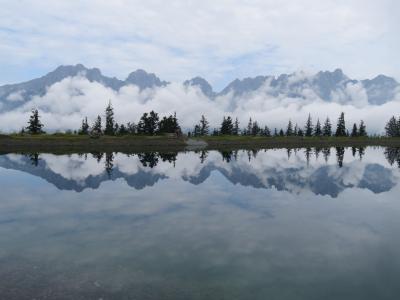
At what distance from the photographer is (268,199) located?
44.1 metres

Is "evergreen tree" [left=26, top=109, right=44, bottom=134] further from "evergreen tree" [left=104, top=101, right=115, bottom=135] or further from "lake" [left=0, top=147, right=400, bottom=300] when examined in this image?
→ "lake" [left=0, top=147, right=400, bottom=300]

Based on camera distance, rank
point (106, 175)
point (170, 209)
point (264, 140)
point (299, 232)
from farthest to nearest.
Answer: point (264, 140), point (106, 175), point (170, 209), point (299, 232)

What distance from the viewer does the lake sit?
747 inches

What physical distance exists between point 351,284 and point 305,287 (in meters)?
2.42

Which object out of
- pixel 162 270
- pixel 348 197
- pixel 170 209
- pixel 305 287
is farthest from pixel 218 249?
pixel 348 197

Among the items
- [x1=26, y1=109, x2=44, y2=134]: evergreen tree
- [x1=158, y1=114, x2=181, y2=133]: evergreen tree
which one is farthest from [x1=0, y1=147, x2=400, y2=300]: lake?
[x1=158, y1=114, x2=181, y2=133]: evergreen tree

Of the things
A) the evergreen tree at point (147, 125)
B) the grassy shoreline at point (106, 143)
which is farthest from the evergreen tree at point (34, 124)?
the evergreen tree at point (147, 125)

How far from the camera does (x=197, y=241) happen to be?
87.3 feet

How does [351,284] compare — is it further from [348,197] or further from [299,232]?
[348,197]

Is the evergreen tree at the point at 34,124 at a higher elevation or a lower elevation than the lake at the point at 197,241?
higher

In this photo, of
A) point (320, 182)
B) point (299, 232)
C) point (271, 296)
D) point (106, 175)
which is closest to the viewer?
point (271, 296)

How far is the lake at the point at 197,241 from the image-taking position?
18969 mm

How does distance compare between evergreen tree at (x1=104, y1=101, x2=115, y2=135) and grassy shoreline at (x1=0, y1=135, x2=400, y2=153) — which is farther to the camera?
evergreen tree at (x1=104, y1=101, x2=115, y2=135)

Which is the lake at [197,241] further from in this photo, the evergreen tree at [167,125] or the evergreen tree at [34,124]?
the evergreen tree at [167,125]
